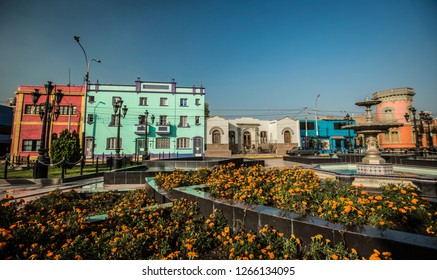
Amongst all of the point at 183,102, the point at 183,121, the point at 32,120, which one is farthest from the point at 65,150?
the point at 183,102

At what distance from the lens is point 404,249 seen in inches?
68.3

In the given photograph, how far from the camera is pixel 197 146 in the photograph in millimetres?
27672

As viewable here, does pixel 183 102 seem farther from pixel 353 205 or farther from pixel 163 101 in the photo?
pixel 353 205

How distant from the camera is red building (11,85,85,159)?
22.2 m

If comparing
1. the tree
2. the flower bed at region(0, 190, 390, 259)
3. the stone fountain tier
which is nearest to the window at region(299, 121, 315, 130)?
the stone fountain tier

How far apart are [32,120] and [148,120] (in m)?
13.2

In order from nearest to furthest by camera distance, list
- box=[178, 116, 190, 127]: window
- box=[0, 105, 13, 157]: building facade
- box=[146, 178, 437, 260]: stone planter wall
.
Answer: box=[146, 178, 437, 260]: stone planter wall, box=[178, 116, 190, 127]: window, box=[0, 105, 13, 157]: building facade

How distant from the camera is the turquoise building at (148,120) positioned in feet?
83.3

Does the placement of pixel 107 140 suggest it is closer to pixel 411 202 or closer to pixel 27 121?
pixel 27 121

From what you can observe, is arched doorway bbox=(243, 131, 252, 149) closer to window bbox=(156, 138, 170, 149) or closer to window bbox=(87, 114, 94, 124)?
window bbox=(156, 138, 170, 149)

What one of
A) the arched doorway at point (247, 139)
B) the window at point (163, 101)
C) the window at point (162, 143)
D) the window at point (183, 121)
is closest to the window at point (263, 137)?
the arched doorway at point (247, 139)

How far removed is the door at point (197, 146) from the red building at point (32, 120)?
1490 centimetres

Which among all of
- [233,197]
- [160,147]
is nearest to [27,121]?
[160,147]

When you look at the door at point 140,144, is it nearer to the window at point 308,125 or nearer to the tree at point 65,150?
the tree at point 65,150
